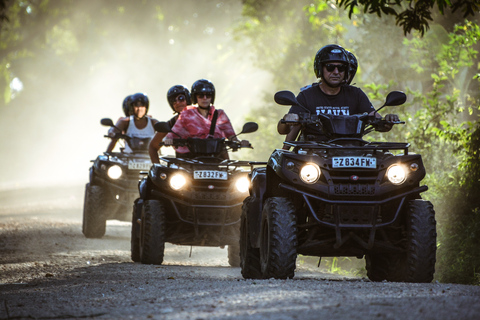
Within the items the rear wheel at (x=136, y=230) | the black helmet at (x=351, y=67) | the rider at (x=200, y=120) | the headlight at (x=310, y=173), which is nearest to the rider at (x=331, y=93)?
the black helmet at (x=351, y=67)

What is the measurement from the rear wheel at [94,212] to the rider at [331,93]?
6.79 metres

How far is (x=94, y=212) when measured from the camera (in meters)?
14.7

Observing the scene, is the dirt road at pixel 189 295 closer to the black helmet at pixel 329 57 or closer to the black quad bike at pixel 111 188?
the black helmet at pixel 329 57

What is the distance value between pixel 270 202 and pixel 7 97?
48.3 m

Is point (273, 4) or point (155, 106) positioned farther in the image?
point (155, 106)

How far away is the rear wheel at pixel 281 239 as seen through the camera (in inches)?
282

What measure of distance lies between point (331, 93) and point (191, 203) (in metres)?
2.67

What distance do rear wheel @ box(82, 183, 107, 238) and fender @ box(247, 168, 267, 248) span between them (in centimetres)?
689

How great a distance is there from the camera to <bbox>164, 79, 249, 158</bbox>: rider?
11578 millimetres

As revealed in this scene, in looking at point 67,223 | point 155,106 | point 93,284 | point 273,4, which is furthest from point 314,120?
point 155,106

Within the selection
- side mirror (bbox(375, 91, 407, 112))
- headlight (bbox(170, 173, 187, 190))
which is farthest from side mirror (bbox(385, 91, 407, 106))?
headlight (bbox(170, 173, 187, 190))

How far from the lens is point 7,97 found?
174ft

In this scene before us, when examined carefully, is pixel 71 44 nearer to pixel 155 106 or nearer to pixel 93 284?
pixel 155 106

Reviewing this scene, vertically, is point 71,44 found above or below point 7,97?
above
